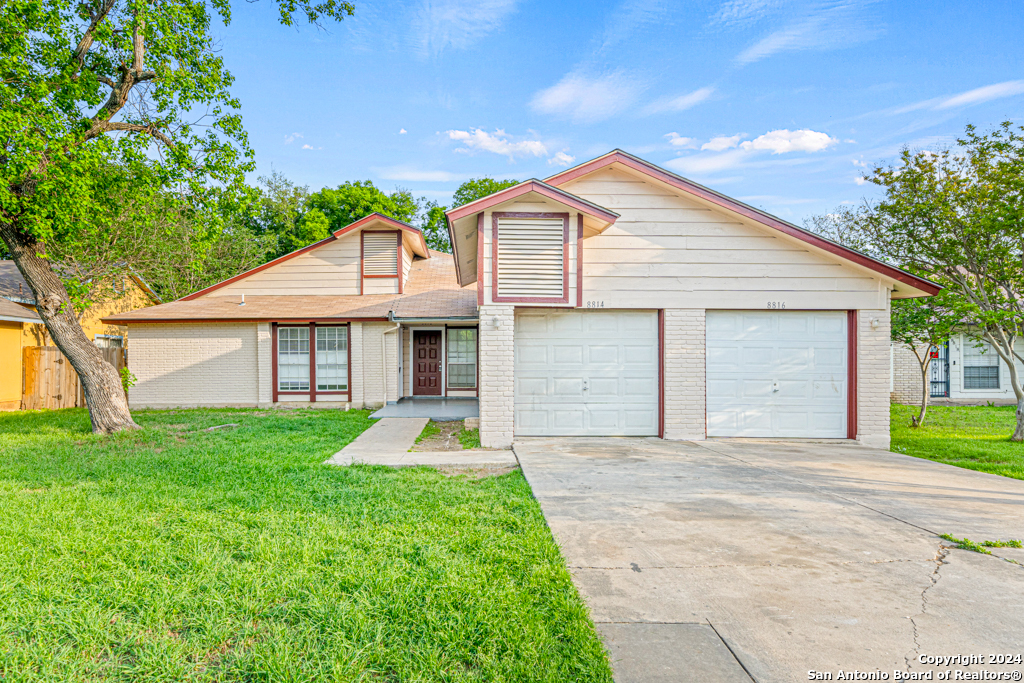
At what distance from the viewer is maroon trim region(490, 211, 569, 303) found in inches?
344

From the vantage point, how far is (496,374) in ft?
28.8

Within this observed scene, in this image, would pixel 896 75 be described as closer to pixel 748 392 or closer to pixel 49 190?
pixel 748 392

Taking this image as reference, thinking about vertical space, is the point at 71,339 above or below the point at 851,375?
above

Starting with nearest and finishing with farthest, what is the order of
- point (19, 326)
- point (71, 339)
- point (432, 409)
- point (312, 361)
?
point (71, 339), point (432, 409), point (19, 326), point (312, 361)

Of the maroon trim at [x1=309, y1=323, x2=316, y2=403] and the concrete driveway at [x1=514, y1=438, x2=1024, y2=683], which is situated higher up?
the maroon trim at [x1=309, y1=323, x2=316, y2=403]

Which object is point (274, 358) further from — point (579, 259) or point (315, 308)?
point (579, 259)

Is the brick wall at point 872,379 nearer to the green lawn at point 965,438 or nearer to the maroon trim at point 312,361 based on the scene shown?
the green lawn at point 965,438

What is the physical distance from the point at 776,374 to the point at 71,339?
13.2m

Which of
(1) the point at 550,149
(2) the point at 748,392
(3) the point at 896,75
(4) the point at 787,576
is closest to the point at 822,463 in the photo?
(2) the point at 748,392

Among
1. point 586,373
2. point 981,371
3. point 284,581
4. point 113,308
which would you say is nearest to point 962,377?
point 981,371

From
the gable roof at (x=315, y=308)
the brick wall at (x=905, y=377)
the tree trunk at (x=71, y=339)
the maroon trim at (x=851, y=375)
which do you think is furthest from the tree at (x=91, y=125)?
the brick wall at (x=905, y=377)

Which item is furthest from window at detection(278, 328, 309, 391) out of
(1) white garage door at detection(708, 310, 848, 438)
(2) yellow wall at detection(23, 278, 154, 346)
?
(1) white garage door at detection(708, 310, 848, 438)

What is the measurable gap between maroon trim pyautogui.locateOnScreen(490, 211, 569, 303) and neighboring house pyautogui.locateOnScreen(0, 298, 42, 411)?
14.5m

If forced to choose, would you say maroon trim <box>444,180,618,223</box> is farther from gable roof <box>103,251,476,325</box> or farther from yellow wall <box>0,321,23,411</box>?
yellow wall <box>0,321,23,411</box>
